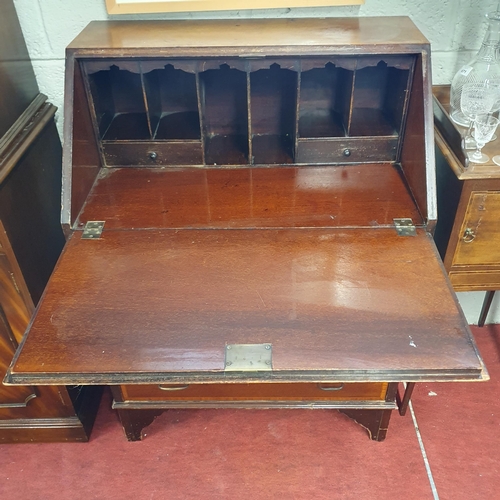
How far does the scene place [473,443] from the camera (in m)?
1.72

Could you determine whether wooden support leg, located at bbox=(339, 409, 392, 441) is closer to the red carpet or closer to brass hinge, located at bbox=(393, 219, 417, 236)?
the red carpet

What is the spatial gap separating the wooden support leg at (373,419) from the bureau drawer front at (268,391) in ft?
0.49

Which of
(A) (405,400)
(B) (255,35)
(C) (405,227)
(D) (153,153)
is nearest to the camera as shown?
(C) (405,227)

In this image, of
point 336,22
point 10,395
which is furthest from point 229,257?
point 10,395

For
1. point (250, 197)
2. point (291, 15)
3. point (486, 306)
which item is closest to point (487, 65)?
point (291, 15)

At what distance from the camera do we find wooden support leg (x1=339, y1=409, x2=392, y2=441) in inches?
61.9

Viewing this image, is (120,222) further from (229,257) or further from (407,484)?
(407,484)

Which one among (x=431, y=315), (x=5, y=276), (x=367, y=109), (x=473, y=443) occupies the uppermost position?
(x=367, y=109)

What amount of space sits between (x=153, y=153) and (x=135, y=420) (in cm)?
85

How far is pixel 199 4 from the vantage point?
154 centimetres

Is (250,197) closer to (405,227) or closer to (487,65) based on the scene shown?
(405,227)

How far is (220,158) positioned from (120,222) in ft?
1.25

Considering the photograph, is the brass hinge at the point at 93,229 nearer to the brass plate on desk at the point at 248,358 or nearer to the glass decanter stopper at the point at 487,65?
the brass plate on desk at the point at 248,358

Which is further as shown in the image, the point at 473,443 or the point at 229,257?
the point at 473,443
